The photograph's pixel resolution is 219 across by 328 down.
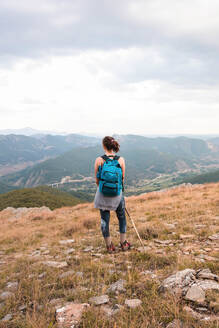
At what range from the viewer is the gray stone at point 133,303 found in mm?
3587

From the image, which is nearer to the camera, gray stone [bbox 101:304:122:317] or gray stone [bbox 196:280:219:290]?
gray stone [bbox 101:304:122:317]

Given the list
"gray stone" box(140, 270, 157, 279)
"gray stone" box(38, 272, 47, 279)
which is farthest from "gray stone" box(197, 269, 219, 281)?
"gray stone" box(38, 272, 47, 279)

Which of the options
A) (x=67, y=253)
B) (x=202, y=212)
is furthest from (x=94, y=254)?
(x=202, y=212)

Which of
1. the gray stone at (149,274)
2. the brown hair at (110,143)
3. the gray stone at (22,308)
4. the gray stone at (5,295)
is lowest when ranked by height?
the gray stone at (5,295)

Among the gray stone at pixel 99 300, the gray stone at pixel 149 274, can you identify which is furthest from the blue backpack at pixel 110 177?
the gray stone at pixel 99 300

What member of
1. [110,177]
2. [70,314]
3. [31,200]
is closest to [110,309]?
[70,314]

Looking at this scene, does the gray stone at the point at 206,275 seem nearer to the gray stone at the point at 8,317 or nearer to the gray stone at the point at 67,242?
the gray stone at the point at 8,317

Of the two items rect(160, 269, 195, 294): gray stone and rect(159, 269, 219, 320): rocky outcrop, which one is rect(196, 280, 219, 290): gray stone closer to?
rect(159, 269, 219, 320): rocky outcrop

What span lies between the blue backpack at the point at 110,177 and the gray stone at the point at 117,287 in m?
2.22

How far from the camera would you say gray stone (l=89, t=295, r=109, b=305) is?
379 cm

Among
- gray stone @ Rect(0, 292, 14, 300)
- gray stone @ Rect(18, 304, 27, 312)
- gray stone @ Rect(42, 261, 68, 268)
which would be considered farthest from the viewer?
gray stone @ Rect(42, 261, 68, 268)

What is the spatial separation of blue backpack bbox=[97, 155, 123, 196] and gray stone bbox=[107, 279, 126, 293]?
2.22 meters

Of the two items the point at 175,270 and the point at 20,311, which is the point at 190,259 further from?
the point at 20,311

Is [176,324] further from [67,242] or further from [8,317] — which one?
[67,242]
